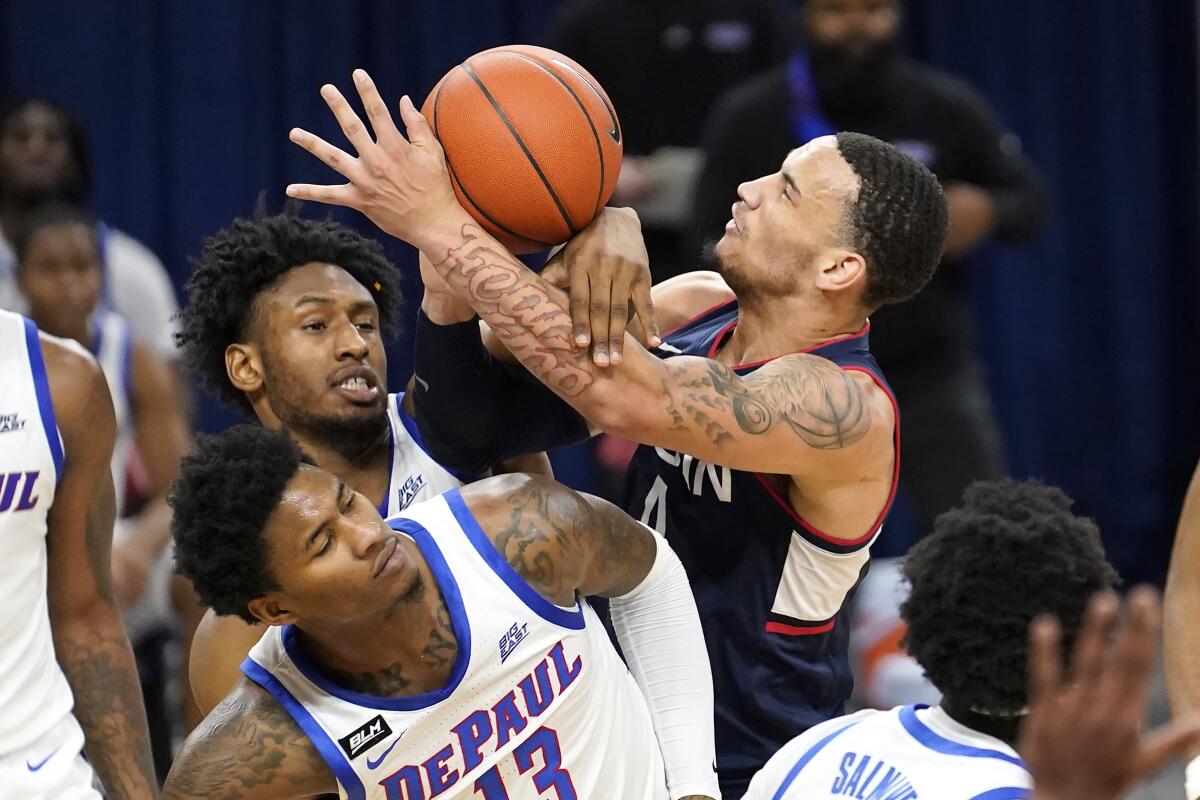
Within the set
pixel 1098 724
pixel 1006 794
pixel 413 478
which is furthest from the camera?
pixel 413 478

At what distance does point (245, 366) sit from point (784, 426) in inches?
44.8

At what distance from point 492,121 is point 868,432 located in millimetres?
877

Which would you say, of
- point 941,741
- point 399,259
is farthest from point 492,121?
point 399,259

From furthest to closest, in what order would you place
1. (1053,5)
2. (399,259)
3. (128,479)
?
(1053,5) < (399,259) < (128,479)

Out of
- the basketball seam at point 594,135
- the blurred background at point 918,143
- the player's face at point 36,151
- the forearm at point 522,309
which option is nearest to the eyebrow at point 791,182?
the basketball seam at point 594,135

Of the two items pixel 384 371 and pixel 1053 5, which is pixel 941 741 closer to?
pixel 384 371

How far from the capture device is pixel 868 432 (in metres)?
3.26

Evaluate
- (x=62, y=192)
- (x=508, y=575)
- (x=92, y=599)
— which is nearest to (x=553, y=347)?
(x=508, y=575)

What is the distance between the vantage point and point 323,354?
347 cm

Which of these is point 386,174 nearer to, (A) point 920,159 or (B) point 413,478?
(B) point 413,478

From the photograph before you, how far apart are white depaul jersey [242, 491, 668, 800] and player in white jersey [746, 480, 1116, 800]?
11.8 inches

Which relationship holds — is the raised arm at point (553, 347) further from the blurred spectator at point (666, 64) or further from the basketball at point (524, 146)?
the blurred spectator at point (666, 64)

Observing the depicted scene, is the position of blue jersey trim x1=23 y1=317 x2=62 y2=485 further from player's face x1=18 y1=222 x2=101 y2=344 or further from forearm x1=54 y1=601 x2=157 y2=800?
player's face x1=18 y1=222 x2=101 y2=344

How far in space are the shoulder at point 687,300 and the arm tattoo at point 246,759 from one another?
4.54ft
